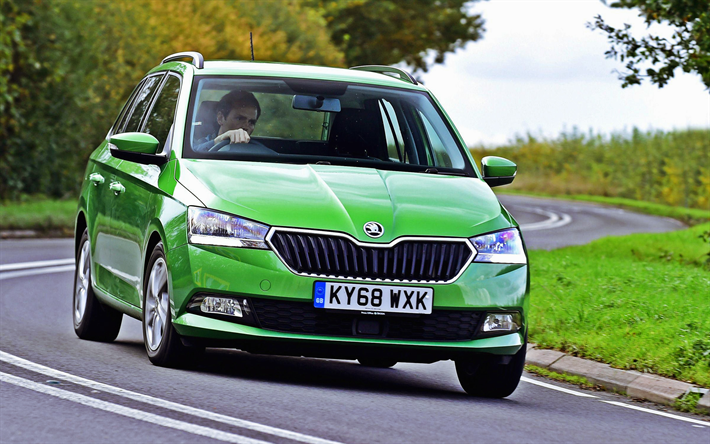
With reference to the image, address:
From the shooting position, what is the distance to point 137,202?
7934 millimetres

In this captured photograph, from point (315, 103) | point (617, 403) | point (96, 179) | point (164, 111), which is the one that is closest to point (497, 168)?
point (315, 103)

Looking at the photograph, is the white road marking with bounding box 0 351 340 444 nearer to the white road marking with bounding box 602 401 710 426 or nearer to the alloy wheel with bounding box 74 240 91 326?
the alloy wheel with bounding box 74 240 91 326

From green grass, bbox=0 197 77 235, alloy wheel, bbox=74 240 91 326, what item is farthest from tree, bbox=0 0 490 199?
alloy wheel, bbox=74 240 91 326

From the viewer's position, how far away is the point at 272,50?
125ft

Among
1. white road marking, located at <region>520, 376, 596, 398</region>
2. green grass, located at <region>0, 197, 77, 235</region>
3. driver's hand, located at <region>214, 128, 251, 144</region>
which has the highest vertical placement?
driver's hand, located at <region>214, 128, 251, 144</region>

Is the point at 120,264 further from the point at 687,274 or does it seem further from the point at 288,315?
the point at 687,274

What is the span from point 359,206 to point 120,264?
210 cm

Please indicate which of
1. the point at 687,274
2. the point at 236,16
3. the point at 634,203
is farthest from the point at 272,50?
the point at 687,274

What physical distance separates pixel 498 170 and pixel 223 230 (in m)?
2.07

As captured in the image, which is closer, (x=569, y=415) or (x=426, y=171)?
(x=569, y=415)

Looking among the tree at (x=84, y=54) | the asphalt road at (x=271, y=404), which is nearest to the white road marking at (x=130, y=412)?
the asphalt road at (x=271, y=404)

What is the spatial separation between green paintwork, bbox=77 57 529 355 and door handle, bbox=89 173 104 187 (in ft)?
3.51

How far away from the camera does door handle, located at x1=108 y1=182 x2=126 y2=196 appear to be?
837 centimetres

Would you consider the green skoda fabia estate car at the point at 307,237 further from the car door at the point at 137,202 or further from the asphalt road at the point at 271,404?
the asphalt road at the point at 271,404
